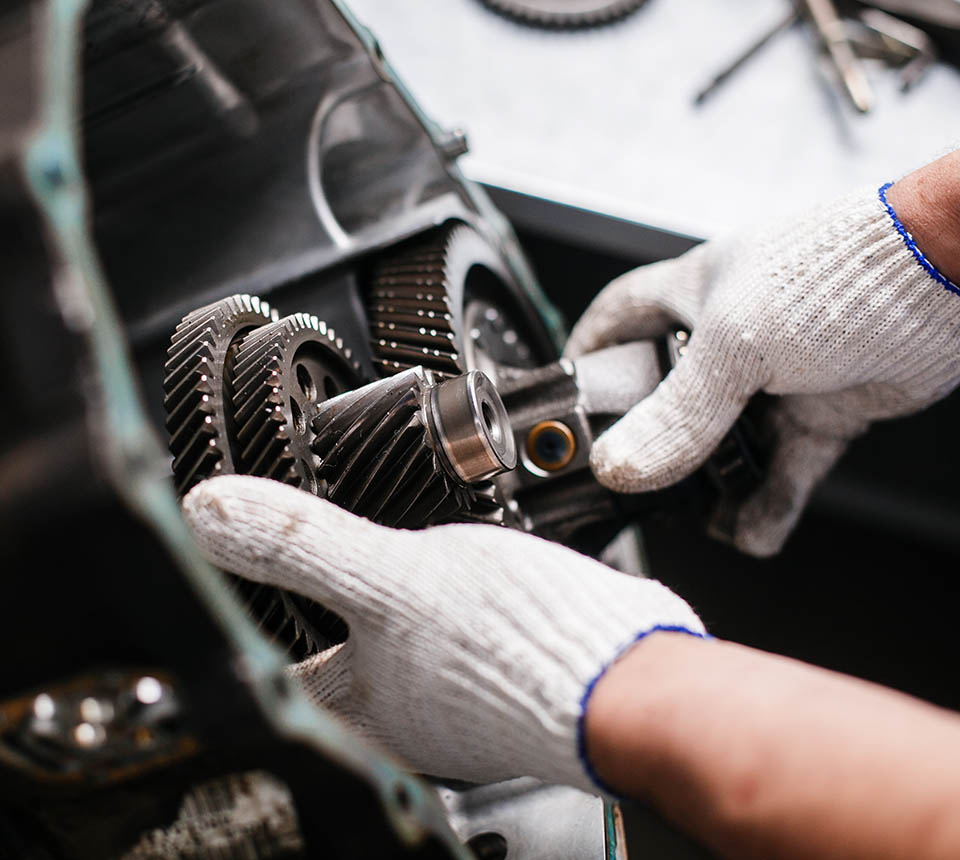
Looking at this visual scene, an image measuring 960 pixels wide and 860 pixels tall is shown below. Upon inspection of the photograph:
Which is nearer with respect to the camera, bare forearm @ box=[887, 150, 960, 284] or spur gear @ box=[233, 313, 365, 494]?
spur gear @ box=[233, 313, 365, 494]

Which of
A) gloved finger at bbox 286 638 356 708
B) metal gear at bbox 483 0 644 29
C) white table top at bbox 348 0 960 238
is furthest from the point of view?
metal gear at bbox 483 0 644 29

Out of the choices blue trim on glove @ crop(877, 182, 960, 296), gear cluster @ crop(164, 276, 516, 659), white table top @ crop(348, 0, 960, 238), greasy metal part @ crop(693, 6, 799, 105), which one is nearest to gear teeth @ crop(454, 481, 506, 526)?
gear cluster @ crop(164, 276, 516, 659)

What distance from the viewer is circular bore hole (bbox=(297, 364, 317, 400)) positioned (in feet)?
2.74

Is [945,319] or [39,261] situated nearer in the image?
[39,261]

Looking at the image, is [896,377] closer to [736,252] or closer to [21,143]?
[736,252]

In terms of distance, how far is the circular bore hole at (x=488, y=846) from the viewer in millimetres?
804

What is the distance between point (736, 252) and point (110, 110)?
70cm

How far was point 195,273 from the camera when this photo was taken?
102cm

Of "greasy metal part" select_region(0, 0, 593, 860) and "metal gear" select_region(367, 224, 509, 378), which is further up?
"greasy metal part" select_region(0, 0, 593, 860)

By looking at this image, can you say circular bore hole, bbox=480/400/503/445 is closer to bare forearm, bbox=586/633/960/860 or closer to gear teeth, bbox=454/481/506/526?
gear teeth, bbox=454/481/506/526

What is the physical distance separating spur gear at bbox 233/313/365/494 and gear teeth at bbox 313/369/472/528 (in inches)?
0.9

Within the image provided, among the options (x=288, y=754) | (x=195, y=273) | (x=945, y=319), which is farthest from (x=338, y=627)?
(x=945, y=319)

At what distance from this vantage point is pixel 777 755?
19.0 inches

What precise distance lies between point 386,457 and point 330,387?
0.15 metres
